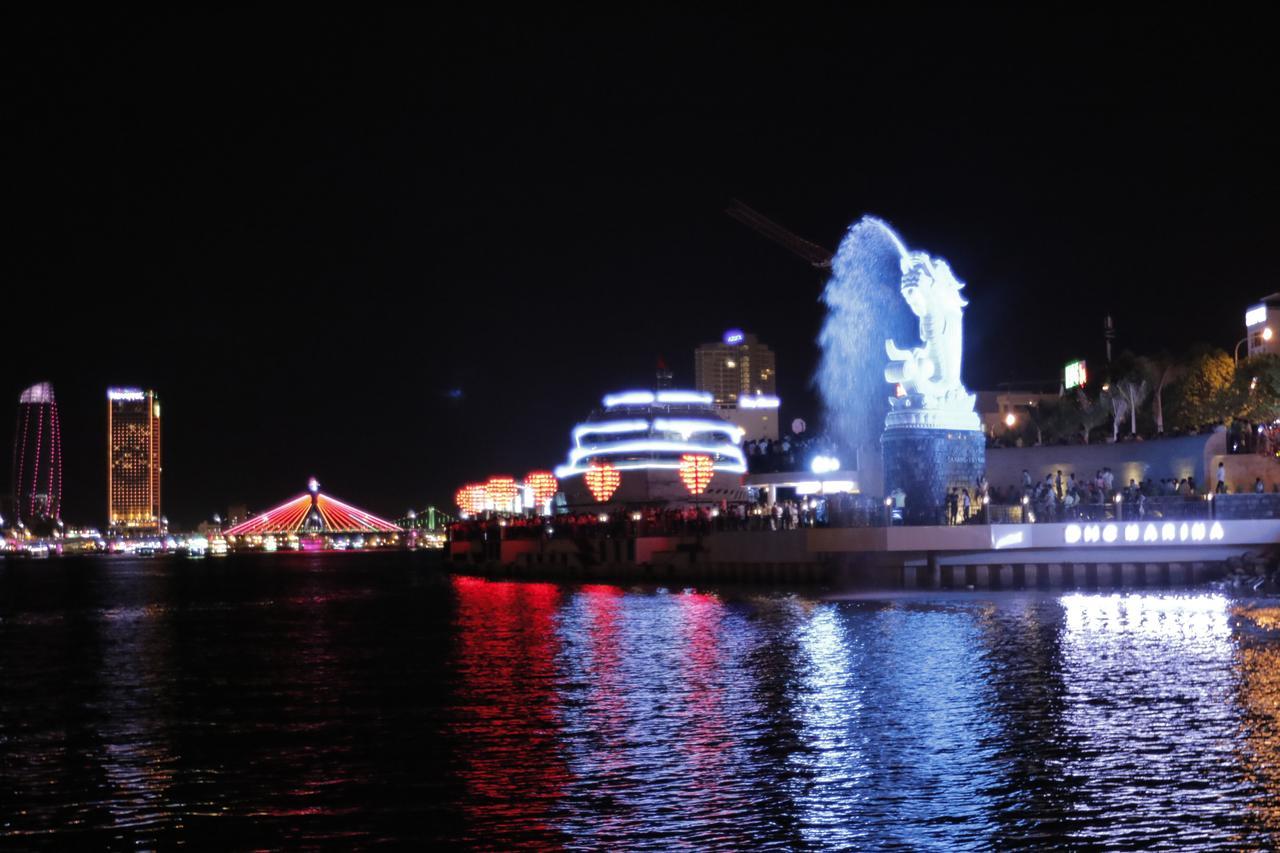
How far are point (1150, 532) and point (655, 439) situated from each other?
6397 centimetres

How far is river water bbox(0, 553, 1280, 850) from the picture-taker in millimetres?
18797

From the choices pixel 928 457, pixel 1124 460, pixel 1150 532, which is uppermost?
pixel 1124 460

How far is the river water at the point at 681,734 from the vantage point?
18.8 meters

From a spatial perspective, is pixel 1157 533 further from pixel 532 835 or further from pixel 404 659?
pixel 532 835

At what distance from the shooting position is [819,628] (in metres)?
44.1

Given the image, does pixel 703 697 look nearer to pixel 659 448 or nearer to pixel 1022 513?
pixel 1022 513

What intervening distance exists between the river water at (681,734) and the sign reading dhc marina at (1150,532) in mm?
4822

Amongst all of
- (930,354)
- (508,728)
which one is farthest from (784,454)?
(508,728)

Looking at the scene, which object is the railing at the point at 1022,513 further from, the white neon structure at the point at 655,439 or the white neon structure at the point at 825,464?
the white neon structure at the point at 655,439

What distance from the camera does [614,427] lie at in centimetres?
11600

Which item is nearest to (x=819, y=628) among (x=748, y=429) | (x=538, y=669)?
(x=538, y=669)

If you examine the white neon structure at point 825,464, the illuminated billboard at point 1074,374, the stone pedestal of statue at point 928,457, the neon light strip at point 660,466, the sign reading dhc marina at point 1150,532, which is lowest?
the sign reading dhc marina at point 1150,532

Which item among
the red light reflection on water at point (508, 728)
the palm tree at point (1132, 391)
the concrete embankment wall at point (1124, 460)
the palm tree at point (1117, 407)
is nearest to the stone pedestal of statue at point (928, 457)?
the concrete embankment wall at point (1124, 460)

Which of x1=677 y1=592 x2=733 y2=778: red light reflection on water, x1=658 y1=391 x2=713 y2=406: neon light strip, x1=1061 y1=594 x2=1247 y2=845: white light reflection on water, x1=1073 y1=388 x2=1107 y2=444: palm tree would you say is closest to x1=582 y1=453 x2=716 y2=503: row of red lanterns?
x1=658 y1=391 x2=713 y2=406: neon light strip
